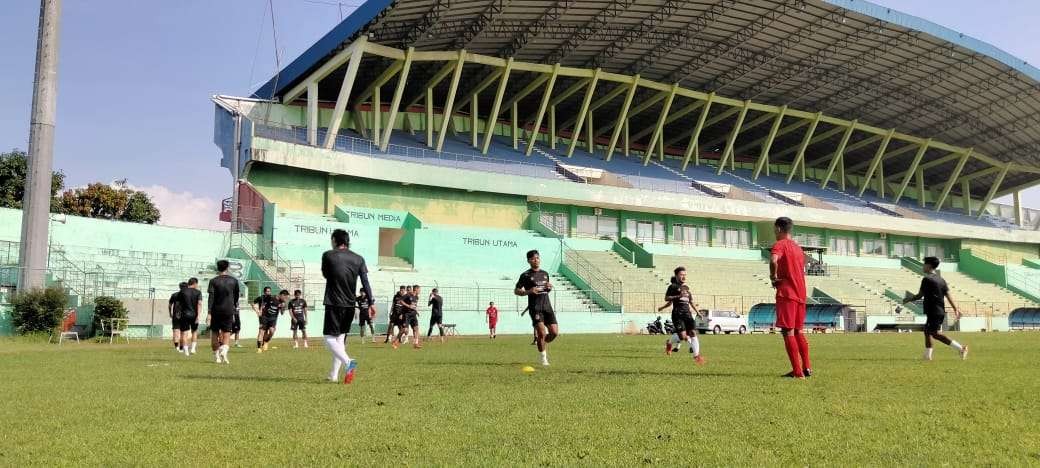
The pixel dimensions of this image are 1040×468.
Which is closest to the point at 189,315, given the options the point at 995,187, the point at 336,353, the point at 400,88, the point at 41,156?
the point at 336,353

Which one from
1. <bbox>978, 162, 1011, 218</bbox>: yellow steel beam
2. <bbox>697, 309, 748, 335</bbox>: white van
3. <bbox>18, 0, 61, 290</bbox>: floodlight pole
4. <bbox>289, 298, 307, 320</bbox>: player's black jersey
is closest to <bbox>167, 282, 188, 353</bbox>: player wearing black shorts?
<bbox>289, 298, 307, 320</bbox>: player's black jersey

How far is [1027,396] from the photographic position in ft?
25.6

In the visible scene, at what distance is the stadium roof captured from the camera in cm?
4484

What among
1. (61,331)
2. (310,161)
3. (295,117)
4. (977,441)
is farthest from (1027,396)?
(295,117)

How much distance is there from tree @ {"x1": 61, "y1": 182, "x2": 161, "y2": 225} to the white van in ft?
139

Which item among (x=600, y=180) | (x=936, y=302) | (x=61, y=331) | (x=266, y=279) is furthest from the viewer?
(x=600, y=180)

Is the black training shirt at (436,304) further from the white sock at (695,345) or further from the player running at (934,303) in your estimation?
the player running at (934,303)

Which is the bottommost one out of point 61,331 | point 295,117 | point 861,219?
point 61,331

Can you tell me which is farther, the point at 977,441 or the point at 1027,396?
the point at 1027,396

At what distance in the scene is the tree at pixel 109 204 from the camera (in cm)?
6038

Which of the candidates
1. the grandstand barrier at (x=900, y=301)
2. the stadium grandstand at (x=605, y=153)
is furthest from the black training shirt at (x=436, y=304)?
the grandstand barrier at (x=900, y=301)

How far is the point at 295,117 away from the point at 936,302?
44.2 meters

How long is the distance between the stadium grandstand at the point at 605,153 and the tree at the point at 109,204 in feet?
61.9

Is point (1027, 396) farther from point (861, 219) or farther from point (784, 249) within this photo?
point (861, 219)
